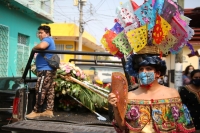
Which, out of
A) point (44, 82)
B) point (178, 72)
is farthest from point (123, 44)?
point (178, 72)

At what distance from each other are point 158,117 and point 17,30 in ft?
43.0

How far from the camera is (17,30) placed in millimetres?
14750

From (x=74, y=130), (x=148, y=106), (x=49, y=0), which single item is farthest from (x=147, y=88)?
(x=49, y=0)

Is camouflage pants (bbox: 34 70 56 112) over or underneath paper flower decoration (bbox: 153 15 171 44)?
underneath

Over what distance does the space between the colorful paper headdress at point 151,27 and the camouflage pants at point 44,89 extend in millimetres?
2522

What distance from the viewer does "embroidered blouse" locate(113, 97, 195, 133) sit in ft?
8.46

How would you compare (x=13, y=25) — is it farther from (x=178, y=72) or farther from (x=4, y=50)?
(x=178, y=72)

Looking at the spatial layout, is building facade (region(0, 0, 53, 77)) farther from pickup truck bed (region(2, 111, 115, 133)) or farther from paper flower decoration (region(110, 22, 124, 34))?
paper flower decoration (region(110, 22, 124, 34))

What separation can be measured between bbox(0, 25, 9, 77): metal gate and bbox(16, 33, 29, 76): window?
3.93 ft

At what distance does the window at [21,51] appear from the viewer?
49.0ft

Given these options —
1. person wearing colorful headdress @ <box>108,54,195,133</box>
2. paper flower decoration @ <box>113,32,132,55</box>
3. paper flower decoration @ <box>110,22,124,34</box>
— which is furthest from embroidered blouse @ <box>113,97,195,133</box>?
paper flower decoration @ <box>110,22,124,34</box>

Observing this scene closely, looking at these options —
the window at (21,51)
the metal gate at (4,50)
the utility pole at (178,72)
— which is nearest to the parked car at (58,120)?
the utility pole at (178,72)

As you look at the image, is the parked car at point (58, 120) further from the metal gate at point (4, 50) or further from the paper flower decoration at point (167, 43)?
the metal gate at point (4, 50)

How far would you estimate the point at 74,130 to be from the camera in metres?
4.38
